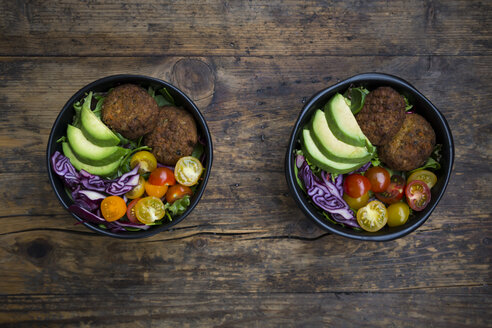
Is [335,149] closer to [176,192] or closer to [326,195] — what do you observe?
[326,195]

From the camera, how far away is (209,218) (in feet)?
9.06

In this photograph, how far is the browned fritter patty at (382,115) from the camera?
2305 millimetres

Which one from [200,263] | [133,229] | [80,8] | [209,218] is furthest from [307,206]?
[80,8]

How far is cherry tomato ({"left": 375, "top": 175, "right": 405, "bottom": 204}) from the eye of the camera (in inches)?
98.6

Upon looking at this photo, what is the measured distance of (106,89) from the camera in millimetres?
2428

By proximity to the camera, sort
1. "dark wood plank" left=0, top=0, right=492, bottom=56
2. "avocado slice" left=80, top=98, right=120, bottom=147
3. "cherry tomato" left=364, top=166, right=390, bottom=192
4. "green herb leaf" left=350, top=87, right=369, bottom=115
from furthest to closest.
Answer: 1. "dark wood plank" left=0, top=0, right=492, bottom=56
2. "cherry tomato" left=364, top=166, right=390, bottom=192
3. "green herb leaf" left=350, top=87, right=369, bottom=115
4. "avocado slice" left=80, top=98, right=120, bottom=147

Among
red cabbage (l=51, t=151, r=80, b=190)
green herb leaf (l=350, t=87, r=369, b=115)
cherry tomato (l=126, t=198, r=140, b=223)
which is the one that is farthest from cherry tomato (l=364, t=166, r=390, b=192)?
red cabbage (l=51, t=151, r=80, b=190)

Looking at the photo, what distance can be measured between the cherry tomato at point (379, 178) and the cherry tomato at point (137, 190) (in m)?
1.43

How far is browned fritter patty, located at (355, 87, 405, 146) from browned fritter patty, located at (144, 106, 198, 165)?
40.8 inches

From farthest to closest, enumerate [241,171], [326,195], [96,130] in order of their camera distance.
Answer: [241,171]
[326,195]
[96,130]

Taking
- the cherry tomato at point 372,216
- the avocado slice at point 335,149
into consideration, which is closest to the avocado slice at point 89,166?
the avocado slice at point 335,149

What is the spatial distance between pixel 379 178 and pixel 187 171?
1189 mm

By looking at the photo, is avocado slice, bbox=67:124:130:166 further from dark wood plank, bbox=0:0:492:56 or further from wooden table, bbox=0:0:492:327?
dark wood plank, bbox=0:0:492:56

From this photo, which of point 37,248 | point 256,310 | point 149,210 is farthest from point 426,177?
point 37,248
